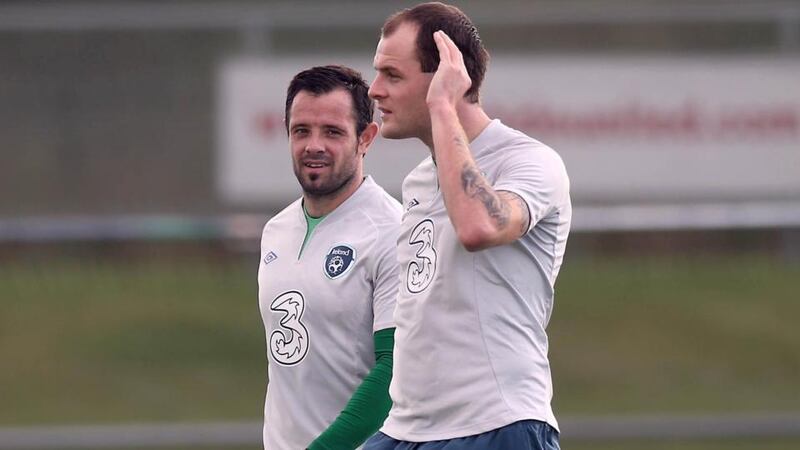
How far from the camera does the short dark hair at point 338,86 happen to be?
538cm

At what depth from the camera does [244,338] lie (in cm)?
1434

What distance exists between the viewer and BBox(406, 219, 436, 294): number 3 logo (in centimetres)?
470

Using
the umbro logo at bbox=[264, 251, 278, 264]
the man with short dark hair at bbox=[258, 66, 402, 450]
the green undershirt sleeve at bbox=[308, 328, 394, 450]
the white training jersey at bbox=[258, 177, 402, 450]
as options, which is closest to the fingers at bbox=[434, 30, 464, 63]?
the man with short dark hair at bbox=[258, 66, 402, 450]

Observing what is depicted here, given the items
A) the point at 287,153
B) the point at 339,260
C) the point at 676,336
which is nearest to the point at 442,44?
the point at 339,260

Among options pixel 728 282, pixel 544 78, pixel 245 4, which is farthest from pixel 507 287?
pixel 245 4

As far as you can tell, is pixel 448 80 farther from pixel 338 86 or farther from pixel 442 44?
pixel 338 86

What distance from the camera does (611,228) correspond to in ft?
47.5

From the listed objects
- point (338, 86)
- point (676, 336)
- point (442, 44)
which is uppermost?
point (442, 44)

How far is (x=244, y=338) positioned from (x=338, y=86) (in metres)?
9.11

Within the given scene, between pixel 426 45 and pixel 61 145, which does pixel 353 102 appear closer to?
pixel 426 45

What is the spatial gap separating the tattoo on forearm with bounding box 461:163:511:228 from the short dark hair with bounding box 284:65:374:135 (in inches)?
40.1

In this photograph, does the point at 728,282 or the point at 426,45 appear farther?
the point at 728,282

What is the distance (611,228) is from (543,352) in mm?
9854

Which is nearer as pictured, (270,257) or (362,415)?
(362,415)
